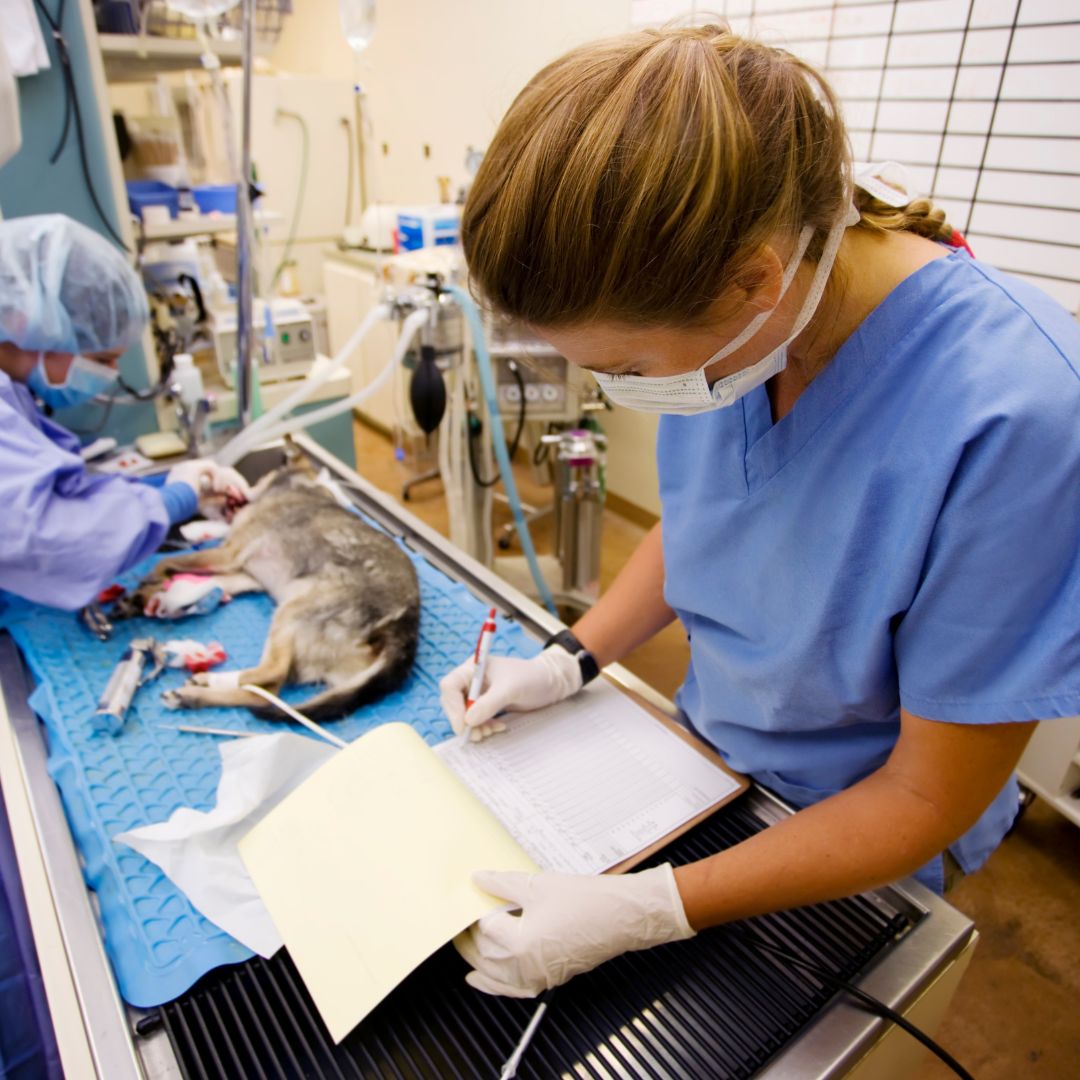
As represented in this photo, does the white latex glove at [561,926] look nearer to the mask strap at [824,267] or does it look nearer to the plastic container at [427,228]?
the mask strap at [824,267]

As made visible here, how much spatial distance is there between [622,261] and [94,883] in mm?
905

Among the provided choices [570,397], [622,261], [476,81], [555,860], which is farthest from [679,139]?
[476,81]

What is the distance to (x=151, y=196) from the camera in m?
2.22

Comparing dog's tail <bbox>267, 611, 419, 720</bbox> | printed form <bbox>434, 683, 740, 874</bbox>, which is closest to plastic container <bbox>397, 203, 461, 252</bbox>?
dog's tail <bbox>267, 611, 419, 720</bbox>

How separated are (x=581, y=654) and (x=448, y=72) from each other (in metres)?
3.74

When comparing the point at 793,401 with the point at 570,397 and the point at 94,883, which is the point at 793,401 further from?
the point at 570,397

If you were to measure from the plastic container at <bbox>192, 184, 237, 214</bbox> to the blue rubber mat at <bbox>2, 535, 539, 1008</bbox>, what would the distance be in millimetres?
1313

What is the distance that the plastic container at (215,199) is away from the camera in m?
2.36

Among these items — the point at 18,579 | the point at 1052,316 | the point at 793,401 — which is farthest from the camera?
the point at 18,579

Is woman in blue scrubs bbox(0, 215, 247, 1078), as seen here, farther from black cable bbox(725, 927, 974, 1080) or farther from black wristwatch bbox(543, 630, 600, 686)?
black cable bbox(725, 927, 974, 1080)

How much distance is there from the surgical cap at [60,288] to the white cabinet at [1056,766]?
2.32 meters

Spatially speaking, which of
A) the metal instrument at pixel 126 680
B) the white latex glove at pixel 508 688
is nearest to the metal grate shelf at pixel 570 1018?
the white latex glove at pixel 508 688

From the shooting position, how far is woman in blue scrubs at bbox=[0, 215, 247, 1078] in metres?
1.29

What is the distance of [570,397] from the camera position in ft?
8.05
